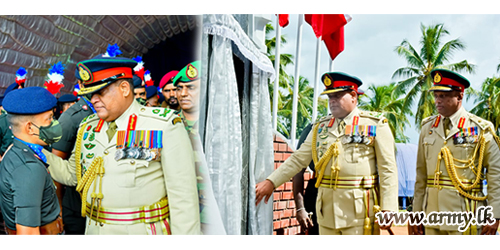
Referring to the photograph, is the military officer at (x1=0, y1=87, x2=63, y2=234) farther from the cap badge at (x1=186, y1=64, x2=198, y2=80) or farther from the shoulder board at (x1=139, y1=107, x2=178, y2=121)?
the cap badge at (x1=186, y1=64, x2=198, y2=80)

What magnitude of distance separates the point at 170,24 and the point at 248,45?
64.8 inches

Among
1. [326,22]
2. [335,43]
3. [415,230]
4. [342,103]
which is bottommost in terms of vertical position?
[415,230]

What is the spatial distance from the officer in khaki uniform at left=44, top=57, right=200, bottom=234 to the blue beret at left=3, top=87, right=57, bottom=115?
311 mm

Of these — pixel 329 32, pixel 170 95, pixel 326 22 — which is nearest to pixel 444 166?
pixel 329 32

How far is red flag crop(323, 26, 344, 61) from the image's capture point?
4.88 m

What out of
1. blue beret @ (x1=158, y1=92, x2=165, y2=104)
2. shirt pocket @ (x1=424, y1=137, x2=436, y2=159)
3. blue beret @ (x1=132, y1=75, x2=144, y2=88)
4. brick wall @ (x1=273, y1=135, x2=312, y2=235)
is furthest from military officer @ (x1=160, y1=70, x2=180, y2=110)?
shirt pocket @ (x1=424, y1=137, x2=436, y2=159)

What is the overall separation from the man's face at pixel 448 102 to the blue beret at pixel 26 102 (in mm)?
3120

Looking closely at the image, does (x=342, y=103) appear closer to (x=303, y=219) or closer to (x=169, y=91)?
(x=303, y=219)

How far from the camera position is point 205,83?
327 cm

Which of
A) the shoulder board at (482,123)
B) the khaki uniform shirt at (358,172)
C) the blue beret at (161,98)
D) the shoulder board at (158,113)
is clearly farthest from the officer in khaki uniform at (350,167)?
the blue beret at (161,98)

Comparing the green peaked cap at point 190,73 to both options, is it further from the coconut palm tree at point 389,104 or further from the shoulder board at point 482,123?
the coconut palm tree at point 389,104

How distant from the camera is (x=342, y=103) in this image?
367cm

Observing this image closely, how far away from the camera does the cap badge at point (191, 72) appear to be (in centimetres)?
333

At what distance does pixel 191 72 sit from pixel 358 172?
5.13 feet
